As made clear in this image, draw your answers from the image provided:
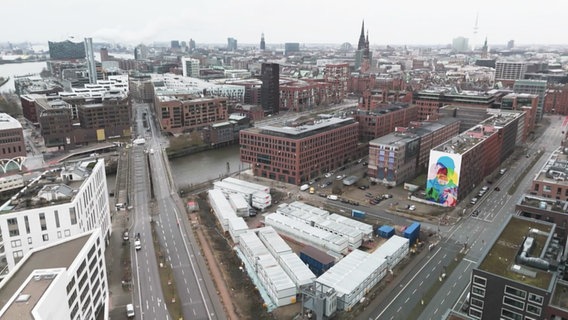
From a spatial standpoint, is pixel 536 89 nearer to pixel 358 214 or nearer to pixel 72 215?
pixel 358 214

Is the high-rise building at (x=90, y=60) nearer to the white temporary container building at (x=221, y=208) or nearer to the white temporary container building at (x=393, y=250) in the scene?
the white temporary container building at (x=221, y=208)

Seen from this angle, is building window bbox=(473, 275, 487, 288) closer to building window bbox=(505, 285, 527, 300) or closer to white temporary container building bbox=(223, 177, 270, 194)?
building window bbox=(505, 285, 527, 300)

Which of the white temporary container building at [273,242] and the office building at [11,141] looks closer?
the white temporary container building at [273,242]

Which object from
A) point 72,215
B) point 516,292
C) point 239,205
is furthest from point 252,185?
point 516,292

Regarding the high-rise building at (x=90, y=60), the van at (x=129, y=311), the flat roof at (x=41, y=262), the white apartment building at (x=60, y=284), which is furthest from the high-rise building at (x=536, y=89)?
the high-rise building at (x=90, y=60)

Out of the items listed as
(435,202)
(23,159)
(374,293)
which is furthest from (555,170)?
(23,159)

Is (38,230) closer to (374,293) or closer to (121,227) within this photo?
(121,227)

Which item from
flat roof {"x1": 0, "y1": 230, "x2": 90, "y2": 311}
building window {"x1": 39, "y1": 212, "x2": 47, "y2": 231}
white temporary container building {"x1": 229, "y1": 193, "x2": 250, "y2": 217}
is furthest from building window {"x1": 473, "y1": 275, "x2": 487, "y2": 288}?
building window {"x1": 39, "y1": 212, "x2": 47, "y2": 231}
